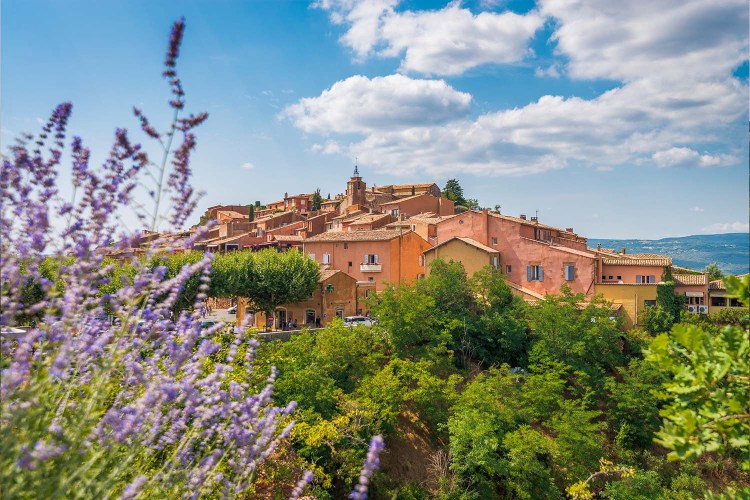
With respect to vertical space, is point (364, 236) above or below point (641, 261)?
above

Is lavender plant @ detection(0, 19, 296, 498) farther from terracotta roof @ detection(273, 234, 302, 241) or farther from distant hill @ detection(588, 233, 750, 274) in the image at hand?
distant hill @ detection(588, 233, 750, 274)

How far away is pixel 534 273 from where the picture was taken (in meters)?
31.2

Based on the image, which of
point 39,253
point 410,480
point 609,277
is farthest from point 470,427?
point 39,253

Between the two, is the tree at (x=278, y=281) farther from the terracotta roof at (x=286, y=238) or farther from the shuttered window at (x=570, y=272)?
the terracotta roof at (x=286, y=238)

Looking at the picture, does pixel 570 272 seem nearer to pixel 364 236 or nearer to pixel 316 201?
pixel 364 236

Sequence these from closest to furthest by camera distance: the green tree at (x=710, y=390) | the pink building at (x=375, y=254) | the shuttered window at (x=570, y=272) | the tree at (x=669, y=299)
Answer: the green tree at (x=710, y=390), the tree at (x=669, y=299), the shuttered window at (x=570, y=272), the pink building at (x=375, y=254)

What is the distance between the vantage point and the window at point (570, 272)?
29.9m

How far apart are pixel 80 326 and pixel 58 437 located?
1.52m

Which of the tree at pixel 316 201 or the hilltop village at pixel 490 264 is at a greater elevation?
the tree at pixel 316 201

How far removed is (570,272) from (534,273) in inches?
80.0

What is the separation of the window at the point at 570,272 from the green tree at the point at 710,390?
87.9ft

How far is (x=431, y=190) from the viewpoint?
7219 cm

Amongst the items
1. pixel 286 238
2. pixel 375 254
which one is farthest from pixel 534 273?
pixel 286 238

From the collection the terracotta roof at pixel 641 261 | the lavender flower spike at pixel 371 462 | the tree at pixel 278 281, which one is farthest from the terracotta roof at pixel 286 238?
the lavender flower spike at pixel 371 462
